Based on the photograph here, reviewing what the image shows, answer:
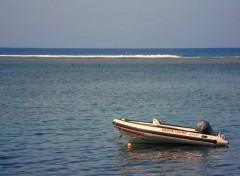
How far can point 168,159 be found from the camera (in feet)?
69.7

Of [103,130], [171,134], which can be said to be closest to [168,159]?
[171,134]

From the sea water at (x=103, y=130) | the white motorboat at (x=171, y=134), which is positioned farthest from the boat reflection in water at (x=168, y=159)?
the white motorboat at (x=171, y=134)

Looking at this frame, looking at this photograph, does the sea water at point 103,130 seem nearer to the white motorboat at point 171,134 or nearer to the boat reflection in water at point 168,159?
the boat reflection in water at point 168,159

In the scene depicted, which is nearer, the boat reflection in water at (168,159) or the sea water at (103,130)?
the boat reflection in water at (168,159)

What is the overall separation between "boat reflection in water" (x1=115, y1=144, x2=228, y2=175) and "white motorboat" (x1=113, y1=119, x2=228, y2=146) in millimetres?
270

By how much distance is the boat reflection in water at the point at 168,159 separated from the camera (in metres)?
19.4

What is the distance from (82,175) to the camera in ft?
60.7

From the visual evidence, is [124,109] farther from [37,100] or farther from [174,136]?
[174,136]

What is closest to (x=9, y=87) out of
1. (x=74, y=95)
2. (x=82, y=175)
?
(x=74, y=95)

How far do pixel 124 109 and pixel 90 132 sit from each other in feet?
30.5

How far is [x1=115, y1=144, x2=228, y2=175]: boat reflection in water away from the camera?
19419mm

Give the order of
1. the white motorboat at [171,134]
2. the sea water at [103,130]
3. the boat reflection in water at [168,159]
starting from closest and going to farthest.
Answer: the boat reflection in water at [168,159], the sea water at [103,130], the white motorboat at [171,134]

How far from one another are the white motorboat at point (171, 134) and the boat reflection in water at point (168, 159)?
0.27 meters

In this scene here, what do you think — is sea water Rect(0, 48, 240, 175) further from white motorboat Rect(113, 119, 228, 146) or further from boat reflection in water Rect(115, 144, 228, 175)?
white motorboat Rect(113, 119, 228, 146)
